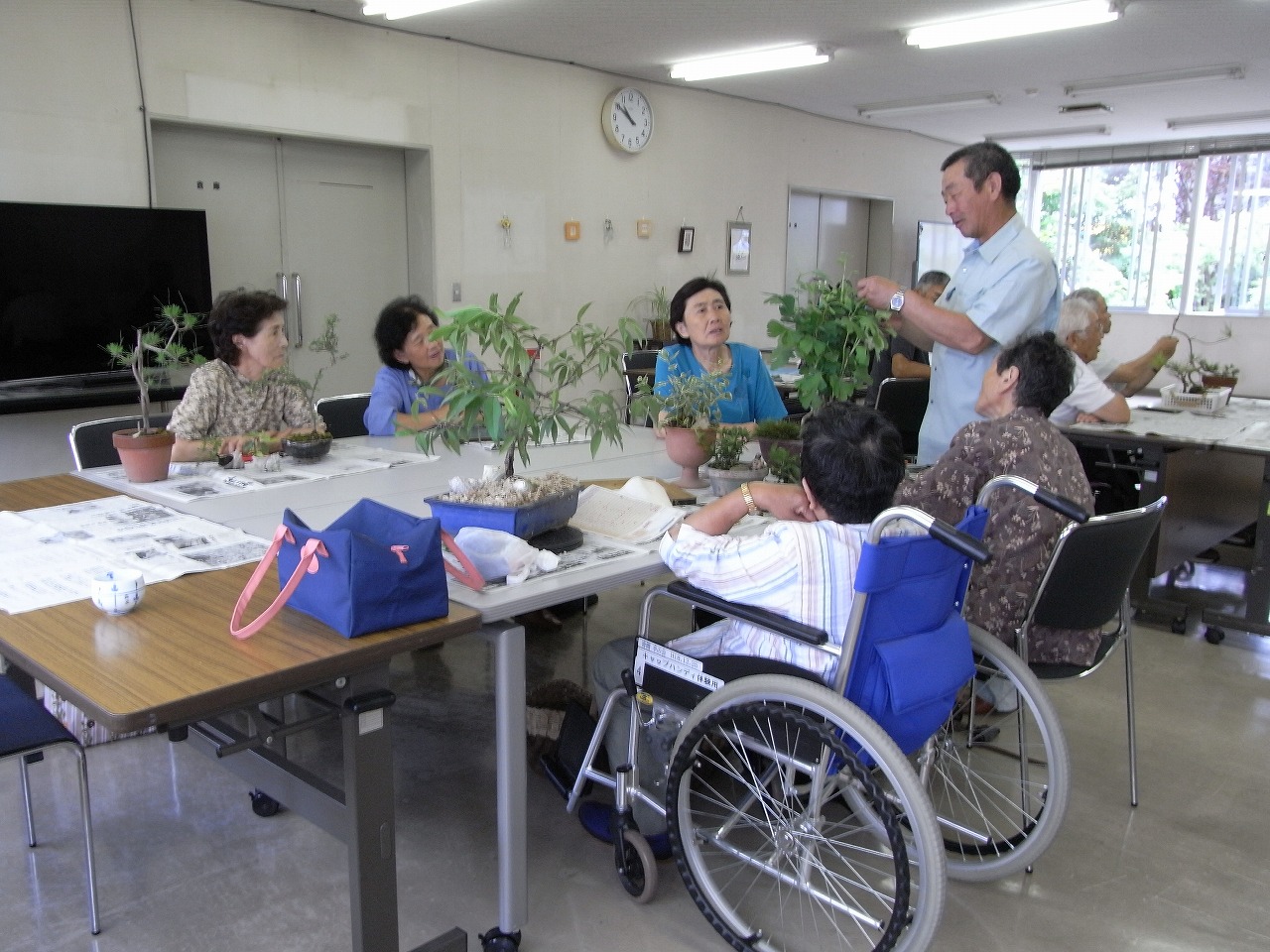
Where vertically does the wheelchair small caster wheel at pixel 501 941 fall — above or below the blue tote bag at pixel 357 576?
below

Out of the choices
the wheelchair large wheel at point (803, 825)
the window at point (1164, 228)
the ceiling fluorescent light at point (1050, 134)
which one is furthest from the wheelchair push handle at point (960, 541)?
the window at point (1164, 228)

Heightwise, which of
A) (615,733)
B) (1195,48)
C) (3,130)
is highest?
(1195,48)

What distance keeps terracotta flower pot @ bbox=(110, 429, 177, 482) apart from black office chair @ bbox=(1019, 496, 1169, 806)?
2.09 meters

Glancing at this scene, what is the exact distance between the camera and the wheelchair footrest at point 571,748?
229cm

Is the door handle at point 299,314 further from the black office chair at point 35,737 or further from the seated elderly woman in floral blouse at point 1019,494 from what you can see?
the seated elderly woman in floral blouse at point 1019,494

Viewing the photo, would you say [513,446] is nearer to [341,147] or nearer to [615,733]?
[615,733]

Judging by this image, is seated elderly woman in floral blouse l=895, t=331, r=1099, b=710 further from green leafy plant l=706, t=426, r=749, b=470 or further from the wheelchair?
green leafy plant l=706, t=426, r=749, b=470

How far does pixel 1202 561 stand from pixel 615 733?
3491mm

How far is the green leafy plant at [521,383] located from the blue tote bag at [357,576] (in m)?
0.31

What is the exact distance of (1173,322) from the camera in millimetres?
9945

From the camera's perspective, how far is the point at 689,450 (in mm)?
2561

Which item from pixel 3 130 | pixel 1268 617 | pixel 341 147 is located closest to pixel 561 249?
pixel 341 147

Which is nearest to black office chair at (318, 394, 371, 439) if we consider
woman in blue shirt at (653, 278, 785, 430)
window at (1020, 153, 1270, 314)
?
woman in blue shirt at (653, 278, 785, 430)

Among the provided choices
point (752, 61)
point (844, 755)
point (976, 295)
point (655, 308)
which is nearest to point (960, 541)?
point (844, 755)
